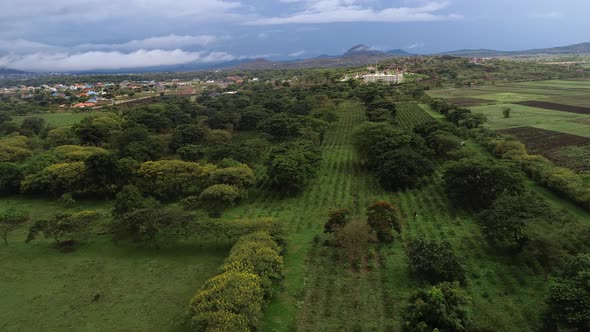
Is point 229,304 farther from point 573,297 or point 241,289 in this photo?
point 573,297

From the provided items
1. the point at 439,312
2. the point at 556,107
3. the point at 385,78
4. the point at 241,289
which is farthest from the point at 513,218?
the point at 385,78

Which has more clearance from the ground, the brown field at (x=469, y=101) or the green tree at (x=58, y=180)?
the brown field at (x=469, y=101)

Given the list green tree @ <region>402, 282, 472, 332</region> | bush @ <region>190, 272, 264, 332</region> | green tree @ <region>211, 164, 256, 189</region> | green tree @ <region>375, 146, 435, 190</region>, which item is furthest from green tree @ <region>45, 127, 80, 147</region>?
green tree @ <region>402, 282, 472, 332</region>

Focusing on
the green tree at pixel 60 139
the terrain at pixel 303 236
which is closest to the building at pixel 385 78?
the terrain at pixel 303 236

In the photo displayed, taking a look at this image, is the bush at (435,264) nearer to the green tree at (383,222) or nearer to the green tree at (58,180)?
the green tree at (383,222)

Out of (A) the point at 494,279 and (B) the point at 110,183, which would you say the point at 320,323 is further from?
(B) the point at 110,183
